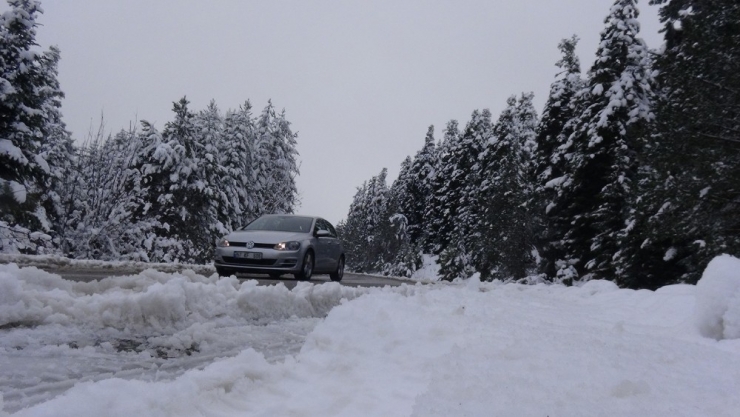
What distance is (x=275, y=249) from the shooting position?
1252 cm

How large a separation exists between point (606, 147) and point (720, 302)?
21.8 metres

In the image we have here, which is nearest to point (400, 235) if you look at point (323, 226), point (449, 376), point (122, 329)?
point (323, 226)

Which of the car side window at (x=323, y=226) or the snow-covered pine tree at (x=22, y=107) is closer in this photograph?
the car side window at (x=323, y=226)

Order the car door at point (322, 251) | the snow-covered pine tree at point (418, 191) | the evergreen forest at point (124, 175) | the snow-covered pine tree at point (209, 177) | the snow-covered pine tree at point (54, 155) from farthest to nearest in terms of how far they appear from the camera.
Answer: the snow-covered pine tree at point (418, 191) → the snow-covered pine tree at point (209, 177) → the snow-covered pine tree at point (54, 155) → the evergreen forest at point (124, 175) → the car door at point (322, 251)

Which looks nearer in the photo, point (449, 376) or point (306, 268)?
point (449, 376)

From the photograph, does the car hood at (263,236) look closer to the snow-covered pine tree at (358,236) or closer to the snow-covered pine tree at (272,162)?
the snow-covered pine tree at (272,162)

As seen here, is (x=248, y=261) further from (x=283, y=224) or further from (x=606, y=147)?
(x=606, y=147)

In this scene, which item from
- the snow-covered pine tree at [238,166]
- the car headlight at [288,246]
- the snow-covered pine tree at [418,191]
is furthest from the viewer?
the snow-covered pine tree at [418,191]

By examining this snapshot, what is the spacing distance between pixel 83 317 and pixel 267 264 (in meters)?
7.80

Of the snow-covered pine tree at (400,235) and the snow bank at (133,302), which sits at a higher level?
the snow-covered pine tree at (400,235)

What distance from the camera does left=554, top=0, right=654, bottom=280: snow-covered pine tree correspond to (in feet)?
74.8

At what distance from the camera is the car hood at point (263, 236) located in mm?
12637

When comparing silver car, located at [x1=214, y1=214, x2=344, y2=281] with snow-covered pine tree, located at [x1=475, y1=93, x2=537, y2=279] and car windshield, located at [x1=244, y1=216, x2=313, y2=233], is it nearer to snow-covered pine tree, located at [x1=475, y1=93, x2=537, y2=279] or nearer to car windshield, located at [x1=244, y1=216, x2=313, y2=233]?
car windshield, located at [x1=244, y1=216, x2=313, y2=233]

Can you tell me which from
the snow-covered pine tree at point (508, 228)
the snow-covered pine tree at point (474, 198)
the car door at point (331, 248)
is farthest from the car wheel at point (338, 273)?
the snow-covered pine tree at point (474, 198)
